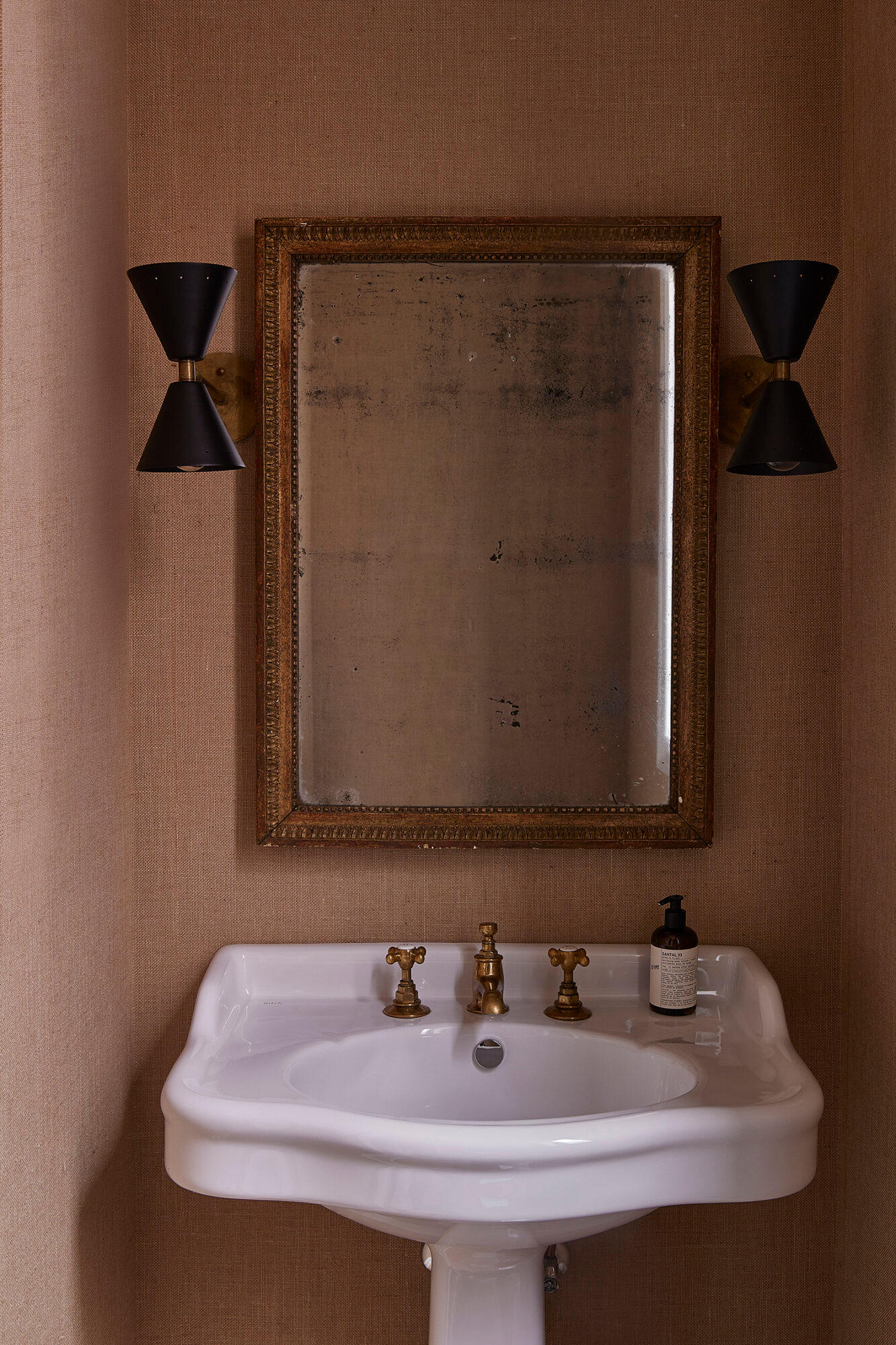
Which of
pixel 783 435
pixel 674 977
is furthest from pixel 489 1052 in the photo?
pixel 783 435

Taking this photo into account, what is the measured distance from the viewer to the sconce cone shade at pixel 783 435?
114cm

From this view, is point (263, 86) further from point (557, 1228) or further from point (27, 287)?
point (557, 1228)

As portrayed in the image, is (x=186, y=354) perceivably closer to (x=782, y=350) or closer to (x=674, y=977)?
(x=782, y=350)

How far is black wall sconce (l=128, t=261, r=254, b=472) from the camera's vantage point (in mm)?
1139

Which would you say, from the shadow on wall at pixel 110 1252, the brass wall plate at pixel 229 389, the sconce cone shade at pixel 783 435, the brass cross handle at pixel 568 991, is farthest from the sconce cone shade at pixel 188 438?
the shadow on wall at pixel 110 1252

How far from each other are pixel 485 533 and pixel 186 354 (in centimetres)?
41

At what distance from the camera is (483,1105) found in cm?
123

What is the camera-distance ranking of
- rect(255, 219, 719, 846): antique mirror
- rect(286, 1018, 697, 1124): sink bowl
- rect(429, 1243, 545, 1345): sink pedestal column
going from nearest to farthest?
1. rect(429, 1243, 545, 1345): sink pedestal column
2. rect(286, 1018, 697, 1124): sink bowl
3. rect(255, 219, 719, 846): antique mirror

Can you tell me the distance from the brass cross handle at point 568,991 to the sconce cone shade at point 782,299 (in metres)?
0.73

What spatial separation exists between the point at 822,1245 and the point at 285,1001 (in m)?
0.75

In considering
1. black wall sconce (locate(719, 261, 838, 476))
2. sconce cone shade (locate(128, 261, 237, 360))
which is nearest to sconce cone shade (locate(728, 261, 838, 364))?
black wall sconce (locate(719, 261, 838, 476))

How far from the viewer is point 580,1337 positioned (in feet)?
4.35

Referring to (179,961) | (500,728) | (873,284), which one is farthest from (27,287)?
(873,284)

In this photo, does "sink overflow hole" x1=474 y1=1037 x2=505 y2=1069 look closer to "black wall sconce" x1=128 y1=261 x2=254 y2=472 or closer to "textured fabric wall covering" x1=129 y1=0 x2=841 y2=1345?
"textured fabric wall covering" x1=129 y1=0 x2=841 y2=1345
